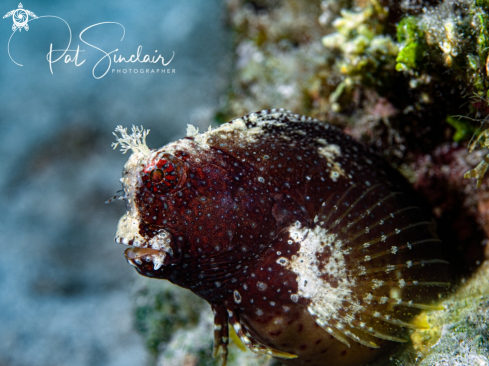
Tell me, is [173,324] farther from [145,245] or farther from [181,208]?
[181,208]

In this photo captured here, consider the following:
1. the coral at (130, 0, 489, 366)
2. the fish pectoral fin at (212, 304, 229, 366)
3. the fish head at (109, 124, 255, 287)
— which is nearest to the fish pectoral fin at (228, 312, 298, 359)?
the fish pectoral fin at (212, 304, 229, 366)

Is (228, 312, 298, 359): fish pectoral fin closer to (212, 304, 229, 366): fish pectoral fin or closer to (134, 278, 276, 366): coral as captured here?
(212, 304, 229, 366): fish pectoral fin

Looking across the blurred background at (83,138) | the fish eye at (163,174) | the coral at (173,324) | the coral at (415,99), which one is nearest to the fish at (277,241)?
the fish eye at (163,174)

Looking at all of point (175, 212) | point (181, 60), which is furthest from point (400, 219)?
point (181, 60)

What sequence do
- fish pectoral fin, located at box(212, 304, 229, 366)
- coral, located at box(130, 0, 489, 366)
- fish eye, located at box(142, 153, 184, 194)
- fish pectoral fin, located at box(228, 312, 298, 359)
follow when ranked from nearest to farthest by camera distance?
1. fish eye, located at box(142, 153, 184, 194)
2. coral, located at box(130, 0, 489, 366)
3. fish pectoral fin, located at box(228, 312, 298, 359)
4. fish pectoral fin, located at box(212, 304, 229, 366)

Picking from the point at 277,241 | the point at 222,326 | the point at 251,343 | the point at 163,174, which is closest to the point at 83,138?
the point at 163,174

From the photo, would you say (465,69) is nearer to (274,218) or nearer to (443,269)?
(443,269)

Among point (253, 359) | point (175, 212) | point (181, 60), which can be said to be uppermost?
point (181, 60)
